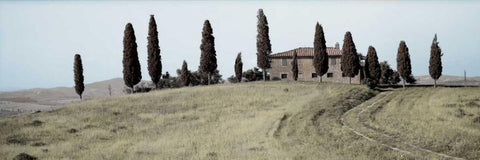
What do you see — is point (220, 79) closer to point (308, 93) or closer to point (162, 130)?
point (308, 93)

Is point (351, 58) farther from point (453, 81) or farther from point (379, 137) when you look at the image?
point (453, 81)

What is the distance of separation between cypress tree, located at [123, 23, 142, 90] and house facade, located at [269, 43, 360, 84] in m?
29.5

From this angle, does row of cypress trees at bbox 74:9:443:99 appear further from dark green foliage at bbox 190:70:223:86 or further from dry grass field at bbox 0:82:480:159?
dark green foliage at bbox 190:70:223:86

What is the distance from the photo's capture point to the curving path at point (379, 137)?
2333 centimetres

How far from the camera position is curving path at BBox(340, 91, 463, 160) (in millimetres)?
23328

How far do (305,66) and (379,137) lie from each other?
5808 cm

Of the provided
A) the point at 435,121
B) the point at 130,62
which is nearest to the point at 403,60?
the point at 435,121

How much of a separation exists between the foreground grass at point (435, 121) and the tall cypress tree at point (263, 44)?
28750 mm

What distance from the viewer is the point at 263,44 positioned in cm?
7812

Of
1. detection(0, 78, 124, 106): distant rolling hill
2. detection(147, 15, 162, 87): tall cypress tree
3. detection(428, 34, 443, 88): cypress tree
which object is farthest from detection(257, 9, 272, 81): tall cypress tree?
detection(0, 78, 124, 106): distant rolling hill

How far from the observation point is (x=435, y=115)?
37.1m

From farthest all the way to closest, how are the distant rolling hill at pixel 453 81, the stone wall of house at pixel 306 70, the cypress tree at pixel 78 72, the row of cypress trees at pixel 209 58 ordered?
the distant rolling hill at pixel 453 81 → the stone wall of house at pixel 306 70 → the cypress tree at pixel 78 72 → the row of cypress trees at pixel 209 58

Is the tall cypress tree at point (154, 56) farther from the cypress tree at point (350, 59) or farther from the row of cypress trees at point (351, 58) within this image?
the cypress tree at point (350, 59)

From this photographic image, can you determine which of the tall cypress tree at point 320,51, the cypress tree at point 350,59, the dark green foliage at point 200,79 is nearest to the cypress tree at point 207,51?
the tall cypress tree at point 320,51
